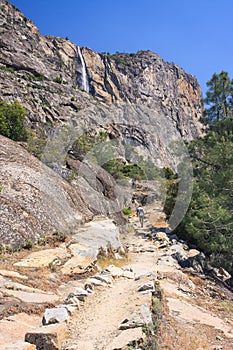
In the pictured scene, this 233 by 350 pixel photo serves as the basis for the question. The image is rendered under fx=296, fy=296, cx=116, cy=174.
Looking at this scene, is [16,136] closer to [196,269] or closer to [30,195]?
[30,195]

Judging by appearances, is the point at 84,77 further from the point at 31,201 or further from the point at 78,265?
the point at 78,265

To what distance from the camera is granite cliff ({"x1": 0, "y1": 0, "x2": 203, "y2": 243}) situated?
5134 cm

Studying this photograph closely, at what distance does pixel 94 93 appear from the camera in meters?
93.7

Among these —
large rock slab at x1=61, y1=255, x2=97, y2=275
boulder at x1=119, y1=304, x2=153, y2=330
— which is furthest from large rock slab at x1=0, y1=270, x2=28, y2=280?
boulder at x1=119, y1=304, x2=153, y2=330

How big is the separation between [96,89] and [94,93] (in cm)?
212

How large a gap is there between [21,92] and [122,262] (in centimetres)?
4874

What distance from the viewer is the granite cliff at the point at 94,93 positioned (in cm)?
5134

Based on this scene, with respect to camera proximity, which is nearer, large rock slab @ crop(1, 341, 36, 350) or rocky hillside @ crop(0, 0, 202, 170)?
large rock slab @ crop(1, 341, 36, 350)

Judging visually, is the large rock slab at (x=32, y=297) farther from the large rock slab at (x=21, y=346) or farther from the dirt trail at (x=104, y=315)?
the large rock slab at (x=21, y=346)

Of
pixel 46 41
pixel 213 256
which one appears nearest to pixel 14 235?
pixel 213 256

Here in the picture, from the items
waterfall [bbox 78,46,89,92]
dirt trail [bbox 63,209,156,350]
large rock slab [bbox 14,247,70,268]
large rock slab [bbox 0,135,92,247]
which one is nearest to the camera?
dirt trail [bbox 63,209,156,350]

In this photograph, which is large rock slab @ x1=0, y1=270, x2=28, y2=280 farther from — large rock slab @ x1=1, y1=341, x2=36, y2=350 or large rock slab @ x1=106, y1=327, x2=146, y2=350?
large rock slab @ x1=106, y1=327, x2=146, y2=350

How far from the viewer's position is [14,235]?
8.92 metres

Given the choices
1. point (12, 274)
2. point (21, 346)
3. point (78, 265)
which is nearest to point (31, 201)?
point (78, 265)
